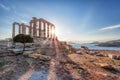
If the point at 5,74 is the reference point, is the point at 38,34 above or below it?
above

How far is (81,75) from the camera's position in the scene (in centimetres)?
833

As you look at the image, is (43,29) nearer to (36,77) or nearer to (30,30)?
(30,30)

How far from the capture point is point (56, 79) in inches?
291

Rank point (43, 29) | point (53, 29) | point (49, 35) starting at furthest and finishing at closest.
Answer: point (53, 29)
point (49, 35)
point (43, 29)

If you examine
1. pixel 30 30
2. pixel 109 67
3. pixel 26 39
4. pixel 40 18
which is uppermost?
pixel 40 18

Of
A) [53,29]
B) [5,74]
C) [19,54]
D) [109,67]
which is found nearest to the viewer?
[5,74]

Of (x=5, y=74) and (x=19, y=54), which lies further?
(x=19, y=54)

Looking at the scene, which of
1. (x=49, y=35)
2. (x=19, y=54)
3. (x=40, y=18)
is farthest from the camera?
(x=49, y=35)

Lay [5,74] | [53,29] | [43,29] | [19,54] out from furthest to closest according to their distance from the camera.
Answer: [53,29] < [43,29] < [19,54] < [5,74]

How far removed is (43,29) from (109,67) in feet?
90.6

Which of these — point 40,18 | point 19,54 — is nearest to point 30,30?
point 40,18

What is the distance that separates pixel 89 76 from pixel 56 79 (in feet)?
7.42

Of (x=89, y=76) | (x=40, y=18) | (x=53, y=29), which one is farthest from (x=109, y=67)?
(x=53, y=29)

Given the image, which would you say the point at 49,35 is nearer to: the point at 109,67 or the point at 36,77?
the point at 109,67
